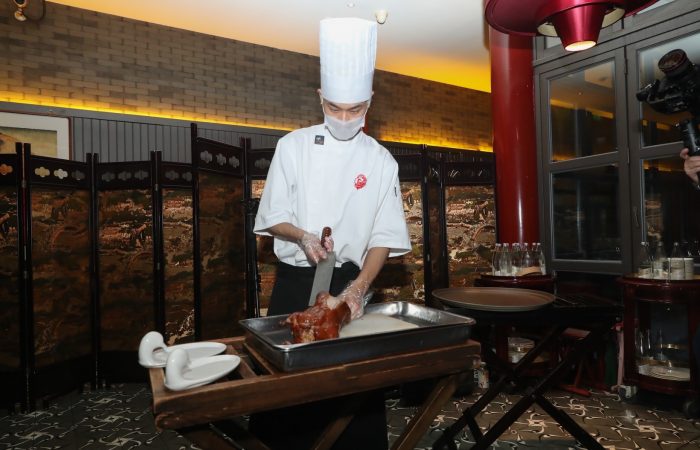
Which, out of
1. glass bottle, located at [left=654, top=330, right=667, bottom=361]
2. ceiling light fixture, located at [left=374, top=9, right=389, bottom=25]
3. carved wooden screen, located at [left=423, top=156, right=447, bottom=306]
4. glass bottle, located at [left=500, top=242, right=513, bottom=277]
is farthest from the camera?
ceiling light fixture, located at [left=374, top=9, right=389, bottom=25]

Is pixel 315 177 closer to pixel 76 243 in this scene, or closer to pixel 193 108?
pixel 76 243

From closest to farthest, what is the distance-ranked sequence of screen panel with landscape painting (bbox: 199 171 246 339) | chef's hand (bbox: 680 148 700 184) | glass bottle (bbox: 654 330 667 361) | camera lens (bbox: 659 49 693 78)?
camera lens (bbox: 659 49 693 78), chef's hand (bbox: 680 148 700 184), glass bottle (bbox: 654 330 667 361), screen panel with landscape painting (bbox: 199 171 246 339)

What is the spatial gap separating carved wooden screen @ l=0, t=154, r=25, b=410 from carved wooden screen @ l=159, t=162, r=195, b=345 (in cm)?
99

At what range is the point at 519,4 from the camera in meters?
1.46

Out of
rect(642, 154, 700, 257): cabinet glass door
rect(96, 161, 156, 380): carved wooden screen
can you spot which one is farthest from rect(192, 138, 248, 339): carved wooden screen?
rect(642, 154, 700, 257): cabinet glass door

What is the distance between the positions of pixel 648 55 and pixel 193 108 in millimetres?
4946

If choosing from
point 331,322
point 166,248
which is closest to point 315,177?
point 331,322

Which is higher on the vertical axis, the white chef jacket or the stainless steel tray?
the white chef jacket

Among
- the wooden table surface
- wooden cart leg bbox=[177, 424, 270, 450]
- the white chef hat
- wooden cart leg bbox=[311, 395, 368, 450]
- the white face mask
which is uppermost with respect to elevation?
the white chef hat

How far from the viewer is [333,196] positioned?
1.67 m

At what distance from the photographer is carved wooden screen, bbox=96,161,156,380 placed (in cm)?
393

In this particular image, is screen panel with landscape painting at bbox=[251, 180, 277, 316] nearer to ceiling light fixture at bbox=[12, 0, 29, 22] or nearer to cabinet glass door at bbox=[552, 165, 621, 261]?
cabinet glass door at bbox=[552, 165, 621, 261]

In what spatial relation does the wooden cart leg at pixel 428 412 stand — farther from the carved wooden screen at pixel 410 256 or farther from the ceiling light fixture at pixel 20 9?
the ceiling light fixture at pixel 20 9

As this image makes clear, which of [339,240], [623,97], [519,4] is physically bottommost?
[339,240]
